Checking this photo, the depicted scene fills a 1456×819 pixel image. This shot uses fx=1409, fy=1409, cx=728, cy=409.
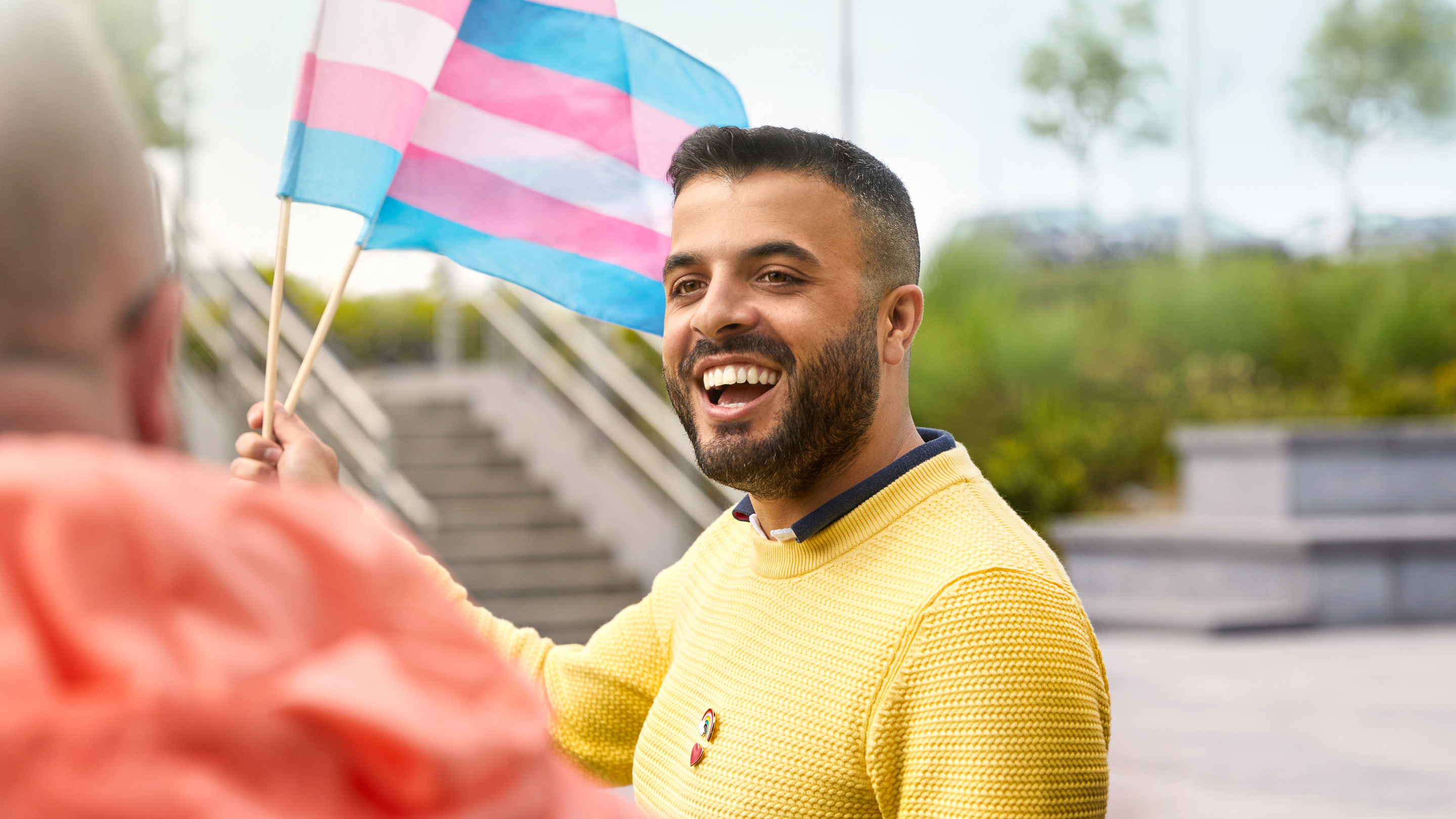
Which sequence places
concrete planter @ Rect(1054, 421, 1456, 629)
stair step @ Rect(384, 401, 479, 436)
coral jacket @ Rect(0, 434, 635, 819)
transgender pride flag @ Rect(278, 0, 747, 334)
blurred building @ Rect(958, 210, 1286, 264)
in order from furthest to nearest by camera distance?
1. blurred building @ Rect(958, 210, 1286, 264)
2. concrete planter @ Rect(1054, 421, 1456, 629)
3. stair step @ Rect(384, 401, 479, 436)
4. transgender pride flag @ Rect(278, 0, 747, 334)
5. coral jacket @ Rect(0, 434, 635, 819)

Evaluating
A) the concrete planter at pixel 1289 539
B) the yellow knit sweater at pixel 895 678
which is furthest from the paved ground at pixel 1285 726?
the yellow knit sweater at pixel 895 678

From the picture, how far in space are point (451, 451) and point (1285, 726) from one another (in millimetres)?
5707

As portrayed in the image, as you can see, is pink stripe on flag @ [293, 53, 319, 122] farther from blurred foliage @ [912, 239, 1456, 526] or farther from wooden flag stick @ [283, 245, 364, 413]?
blurred foliage @ [912, 239, 1456, 526]

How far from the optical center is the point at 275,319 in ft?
7.13

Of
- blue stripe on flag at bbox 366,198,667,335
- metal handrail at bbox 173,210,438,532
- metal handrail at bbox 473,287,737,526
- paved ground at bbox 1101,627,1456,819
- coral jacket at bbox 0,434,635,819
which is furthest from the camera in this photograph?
metal handrail at bbox 473,287,737,526

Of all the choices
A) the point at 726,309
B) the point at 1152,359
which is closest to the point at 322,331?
the point at 726,309

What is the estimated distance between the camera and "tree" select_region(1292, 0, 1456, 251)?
21828 millimetres

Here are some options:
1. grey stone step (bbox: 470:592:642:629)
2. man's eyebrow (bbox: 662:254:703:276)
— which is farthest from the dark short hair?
grey stone step (bbox: 470:592:642:629)

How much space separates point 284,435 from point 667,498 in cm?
712

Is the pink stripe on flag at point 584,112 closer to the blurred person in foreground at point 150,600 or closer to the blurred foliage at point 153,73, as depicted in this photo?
the blurred person in foreground at point 150,600

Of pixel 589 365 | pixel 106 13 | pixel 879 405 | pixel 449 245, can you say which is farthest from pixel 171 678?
pixel 589 365

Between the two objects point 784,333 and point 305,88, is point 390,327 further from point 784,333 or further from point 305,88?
point 784,333

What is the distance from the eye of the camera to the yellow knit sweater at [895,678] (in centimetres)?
170

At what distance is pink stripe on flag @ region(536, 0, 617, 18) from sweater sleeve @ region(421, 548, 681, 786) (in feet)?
3.67
